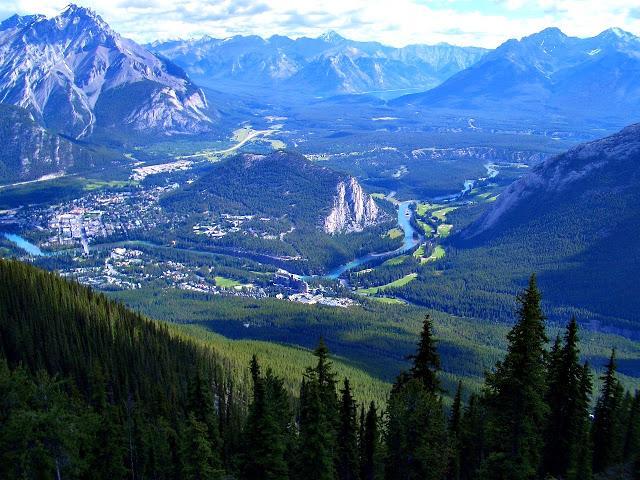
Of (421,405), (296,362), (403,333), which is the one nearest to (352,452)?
(421,405)

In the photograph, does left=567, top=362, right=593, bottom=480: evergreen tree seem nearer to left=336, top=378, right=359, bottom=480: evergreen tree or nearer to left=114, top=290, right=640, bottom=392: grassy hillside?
left=336, top=378, right=359, bottom=480: evergreen tree

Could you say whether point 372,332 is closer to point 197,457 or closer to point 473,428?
point 473,428

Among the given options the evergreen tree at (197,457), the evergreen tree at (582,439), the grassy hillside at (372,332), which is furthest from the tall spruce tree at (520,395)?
the grassy hillside at (372,332)

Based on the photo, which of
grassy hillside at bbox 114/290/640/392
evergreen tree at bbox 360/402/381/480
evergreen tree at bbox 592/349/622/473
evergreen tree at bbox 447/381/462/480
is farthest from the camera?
grassy hillside at bbox 114/290/640/392

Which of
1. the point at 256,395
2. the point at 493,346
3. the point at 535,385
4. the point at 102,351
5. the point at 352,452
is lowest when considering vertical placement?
the point at 493,346

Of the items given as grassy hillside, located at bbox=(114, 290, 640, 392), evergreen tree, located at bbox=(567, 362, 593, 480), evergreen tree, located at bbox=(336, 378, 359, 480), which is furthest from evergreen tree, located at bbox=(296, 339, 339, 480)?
grassy hillside, located at bbox=(114, 290, 640, 392)

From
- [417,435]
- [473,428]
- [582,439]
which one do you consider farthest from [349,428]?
[582,439]

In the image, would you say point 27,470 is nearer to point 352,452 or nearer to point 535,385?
point 352,452

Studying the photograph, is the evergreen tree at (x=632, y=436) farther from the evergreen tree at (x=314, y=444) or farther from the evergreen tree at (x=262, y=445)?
the evergreen tree at (x=262, y=445)
